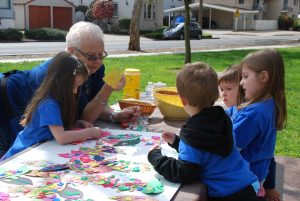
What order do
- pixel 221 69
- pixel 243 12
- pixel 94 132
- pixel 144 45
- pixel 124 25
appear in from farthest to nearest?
pixel 243 12 < pixel 124 25 < pixel 144 45 < pixel 221 69 < pixel 94 132

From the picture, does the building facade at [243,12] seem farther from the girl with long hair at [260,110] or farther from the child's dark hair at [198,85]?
the child's dark hair at [198,85]

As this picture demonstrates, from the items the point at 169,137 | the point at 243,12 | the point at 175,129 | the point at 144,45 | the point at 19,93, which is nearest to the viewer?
the point at 169,137

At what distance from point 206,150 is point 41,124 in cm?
92

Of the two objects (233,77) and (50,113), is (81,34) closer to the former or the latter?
(50,113)

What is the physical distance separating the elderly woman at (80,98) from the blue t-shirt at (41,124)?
52 centimetres

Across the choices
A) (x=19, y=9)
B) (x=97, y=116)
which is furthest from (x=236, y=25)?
(x=97, y=116)

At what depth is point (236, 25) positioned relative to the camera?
44469 mm

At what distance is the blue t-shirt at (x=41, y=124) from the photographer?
215 cm

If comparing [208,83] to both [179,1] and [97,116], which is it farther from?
[179,1]

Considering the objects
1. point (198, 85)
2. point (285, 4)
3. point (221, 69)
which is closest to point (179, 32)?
point (221, 69)

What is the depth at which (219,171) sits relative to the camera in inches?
67.1

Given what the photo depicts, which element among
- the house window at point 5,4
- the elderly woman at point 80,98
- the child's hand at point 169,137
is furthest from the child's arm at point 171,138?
the house window at point 5,4

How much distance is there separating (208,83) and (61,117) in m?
0.91

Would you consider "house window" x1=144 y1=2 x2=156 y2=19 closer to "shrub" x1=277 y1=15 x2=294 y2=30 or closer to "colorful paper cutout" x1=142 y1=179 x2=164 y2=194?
"shrub" x1=277 y1=15 x2=294 y2=30
